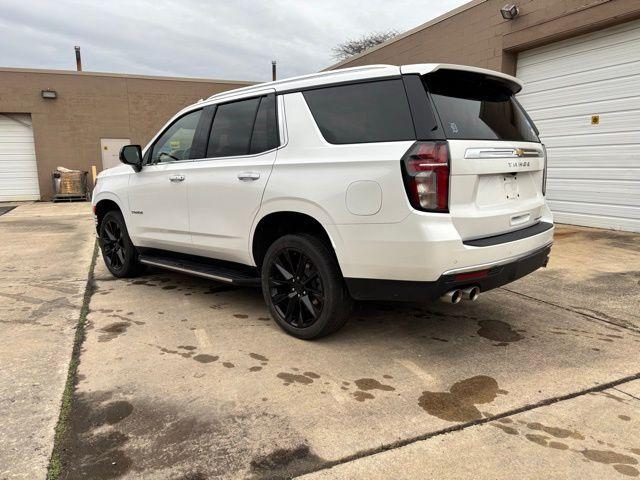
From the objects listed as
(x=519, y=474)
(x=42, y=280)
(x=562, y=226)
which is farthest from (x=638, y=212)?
(x=42, y=280)

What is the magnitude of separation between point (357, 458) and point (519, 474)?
0.74 meters

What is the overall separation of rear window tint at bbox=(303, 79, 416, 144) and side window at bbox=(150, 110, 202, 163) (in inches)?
61.1

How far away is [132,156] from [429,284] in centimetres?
356

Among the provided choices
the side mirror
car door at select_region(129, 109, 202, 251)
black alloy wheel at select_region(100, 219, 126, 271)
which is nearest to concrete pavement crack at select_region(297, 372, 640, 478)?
car door at select_region(129, 109, 202, 251)

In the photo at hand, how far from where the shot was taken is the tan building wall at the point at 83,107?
57.3ft

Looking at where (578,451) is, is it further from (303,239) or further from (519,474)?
(303,239)

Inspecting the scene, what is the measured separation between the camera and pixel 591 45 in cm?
830

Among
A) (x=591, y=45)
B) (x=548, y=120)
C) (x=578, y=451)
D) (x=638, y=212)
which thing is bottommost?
(x=578, y=451)

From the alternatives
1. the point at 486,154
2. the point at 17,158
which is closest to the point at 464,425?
the point at 486,154

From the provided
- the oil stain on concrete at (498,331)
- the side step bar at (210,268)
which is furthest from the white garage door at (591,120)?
the side step bar at (210,268)

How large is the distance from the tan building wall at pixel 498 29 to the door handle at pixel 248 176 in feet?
22.6

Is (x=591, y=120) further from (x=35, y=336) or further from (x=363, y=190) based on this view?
(x=35, y=336)

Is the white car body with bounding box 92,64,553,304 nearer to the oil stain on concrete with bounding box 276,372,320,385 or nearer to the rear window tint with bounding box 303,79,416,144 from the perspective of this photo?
the rear window tint with bounding box 303,79,416,144

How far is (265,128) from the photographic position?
3.99m
